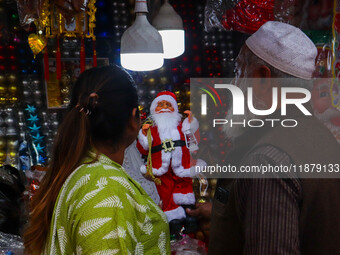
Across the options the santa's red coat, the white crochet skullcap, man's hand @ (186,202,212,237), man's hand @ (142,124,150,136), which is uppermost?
the white crochet skullcap

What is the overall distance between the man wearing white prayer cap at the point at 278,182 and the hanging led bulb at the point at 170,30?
197cm

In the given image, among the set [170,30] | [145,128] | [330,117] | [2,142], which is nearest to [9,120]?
[2,142]

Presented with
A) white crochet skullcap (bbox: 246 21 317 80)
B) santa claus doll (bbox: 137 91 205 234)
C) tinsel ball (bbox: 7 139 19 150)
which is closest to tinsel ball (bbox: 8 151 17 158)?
tinsel ball (bbox: 7 139 19 150)

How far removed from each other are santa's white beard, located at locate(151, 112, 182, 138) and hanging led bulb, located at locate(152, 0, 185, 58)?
3.87ft

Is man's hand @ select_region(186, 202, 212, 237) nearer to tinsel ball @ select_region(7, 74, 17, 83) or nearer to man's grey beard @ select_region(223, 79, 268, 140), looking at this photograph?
man's grey beard @ select_region(223, 79, 268, 140)

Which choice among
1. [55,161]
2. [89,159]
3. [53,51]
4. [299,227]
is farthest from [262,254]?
[53,51]

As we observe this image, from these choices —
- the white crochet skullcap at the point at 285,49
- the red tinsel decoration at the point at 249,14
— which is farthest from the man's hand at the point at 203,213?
the red tinsel decoration at the point at 249,14

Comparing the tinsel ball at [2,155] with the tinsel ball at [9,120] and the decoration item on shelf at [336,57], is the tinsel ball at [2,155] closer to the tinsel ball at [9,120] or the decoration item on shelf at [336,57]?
the tinsel ball at [9,120]

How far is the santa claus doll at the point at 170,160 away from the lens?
4.12 meters

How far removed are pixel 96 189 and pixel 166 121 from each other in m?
3.24

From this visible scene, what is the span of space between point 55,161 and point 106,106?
0.79 feet

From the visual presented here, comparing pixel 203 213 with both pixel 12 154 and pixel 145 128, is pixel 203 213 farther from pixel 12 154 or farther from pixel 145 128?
pixel 12 154

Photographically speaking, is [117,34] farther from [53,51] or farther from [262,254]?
[262,254]

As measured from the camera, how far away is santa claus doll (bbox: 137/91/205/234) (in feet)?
13.5
